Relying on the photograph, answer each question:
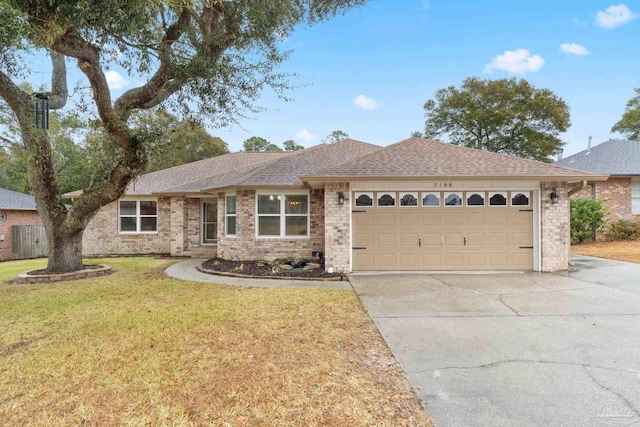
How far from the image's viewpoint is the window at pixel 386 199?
368 inches

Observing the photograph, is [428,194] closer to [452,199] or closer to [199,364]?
[452,199]

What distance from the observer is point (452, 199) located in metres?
9.37

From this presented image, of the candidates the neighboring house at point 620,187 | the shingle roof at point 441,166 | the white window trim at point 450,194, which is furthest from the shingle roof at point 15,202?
the neighboring house at point 620,187

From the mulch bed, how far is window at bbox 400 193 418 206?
278cm

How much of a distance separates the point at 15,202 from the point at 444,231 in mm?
21628

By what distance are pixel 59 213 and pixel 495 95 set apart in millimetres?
29611

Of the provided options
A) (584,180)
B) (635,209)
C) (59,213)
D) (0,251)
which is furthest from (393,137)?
(0,251)

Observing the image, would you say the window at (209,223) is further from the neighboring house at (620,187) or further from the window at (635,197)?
the window at (635,197)

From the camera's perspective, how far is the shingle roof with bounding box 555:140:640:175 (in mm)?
16594

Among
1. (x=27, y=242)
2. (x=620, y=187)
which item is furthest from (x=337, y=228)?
(x=27, y=242)

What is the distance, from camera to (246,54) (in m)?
8.38

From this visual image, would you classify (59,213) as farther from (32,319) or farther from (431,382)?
(431,382)

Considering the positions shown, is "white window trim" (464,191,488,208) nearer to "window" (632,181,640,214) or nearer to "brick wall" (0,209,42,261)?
"window" (632,181,640,214)
